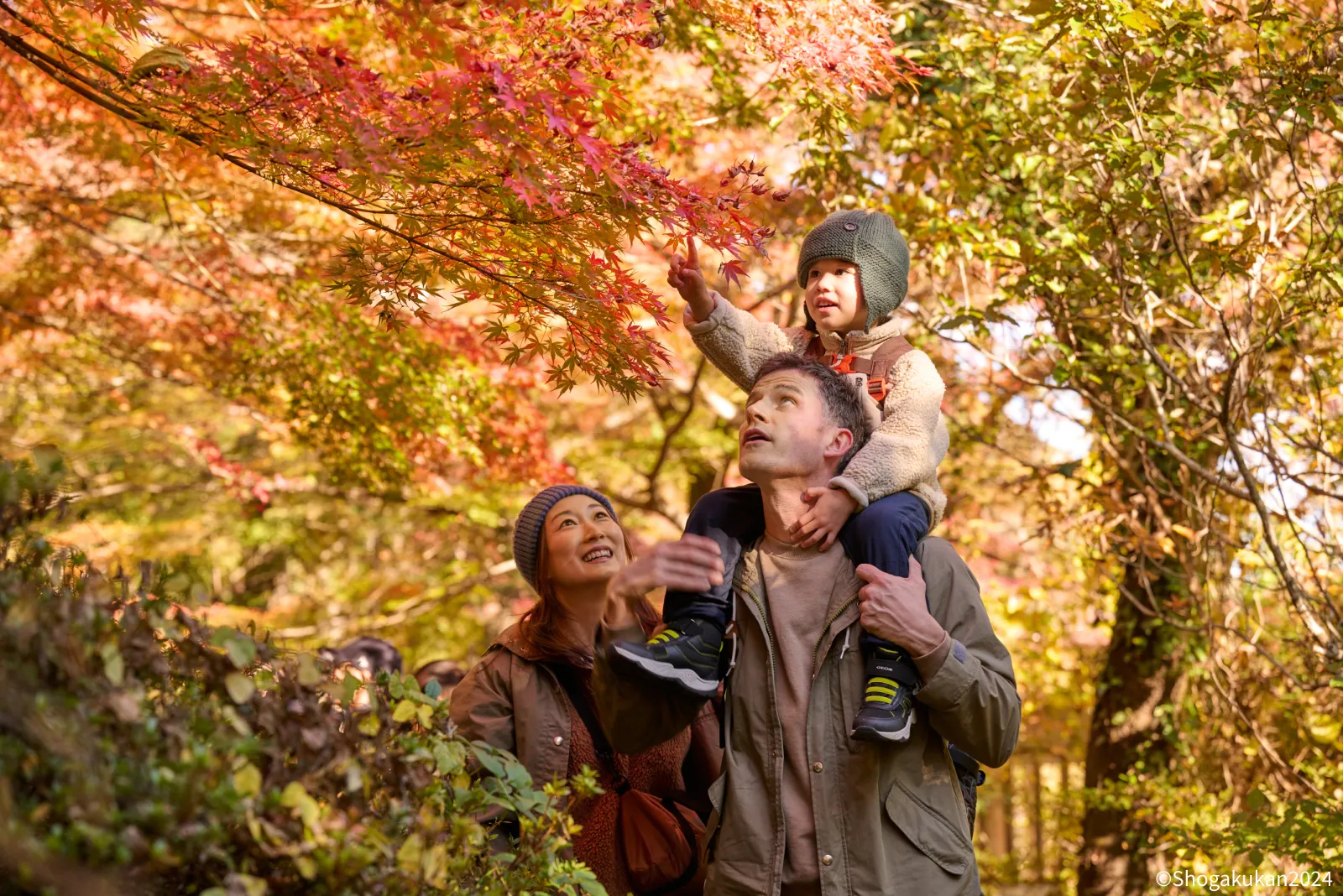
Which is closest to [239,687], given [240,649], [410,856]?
[240,649]

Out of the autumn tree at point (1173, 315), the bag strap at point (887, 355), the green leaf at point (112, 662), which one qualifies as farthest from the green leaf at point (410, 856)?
the autumn tree at point (1173, 315)

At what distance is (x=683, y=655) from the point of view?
226 cm

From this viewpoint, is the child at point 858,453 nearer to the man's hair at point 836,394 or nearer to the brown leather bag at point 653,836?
the man's hair at point 836,394

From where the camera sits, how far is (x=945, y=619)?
7.76 feet

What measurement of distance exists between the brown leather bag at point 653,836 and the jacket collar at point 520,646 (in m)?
0.15

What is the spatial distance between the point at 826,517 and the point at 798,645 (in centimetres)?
27

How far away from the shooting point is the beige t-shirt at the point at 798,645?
2219 millimetres

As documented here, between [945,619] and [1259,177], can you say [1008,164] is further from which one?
[945,619]

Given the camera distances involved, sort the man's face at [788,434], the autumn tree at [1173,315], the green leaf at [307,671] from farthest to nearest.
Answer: the autumn tree at [1173,315], the man's face at [788,434], the green leaf at [307,671]

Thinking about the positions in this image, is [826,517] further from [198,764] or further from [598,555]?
[198,764]

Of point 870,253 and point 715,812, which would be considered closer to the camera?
point 715,812

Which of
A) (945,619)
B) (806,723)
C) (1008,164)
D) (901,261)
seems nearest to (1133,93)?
(1008,164)

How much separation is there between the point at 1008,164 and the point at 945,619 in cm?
289

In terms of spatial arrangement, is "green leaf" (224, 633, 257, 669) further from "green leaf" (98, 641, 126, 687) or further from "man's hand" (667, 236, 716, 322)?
"man's hand" (667, 236, 716, 322)
